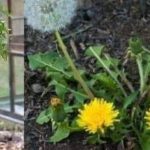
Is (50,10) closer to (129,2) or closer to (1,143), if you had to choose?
(129,2)

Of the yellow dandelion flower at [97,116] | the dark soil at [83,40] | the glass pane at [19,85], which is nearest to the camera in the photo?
the yellow dandelion flower at [97,116]

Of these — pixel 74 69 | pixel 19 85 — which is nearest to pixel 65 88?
pixel 74 69

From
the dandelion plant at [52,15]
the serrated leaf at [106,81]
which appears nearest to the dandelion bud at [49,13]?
the dandelion plant at [52,15]

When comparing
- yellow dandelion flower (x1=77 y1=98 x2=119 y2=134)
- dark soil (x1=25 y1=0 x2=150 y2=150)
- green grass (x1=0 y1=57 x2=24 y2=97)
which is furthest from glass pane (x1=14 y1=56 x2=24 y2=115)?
yellow dandelion flower (x1=77 y1=98 x2=119 y2=134)

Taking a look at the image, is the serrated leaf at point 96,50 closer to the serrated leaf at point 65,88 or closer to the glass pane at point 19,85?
the serrated leaf at point 65,88

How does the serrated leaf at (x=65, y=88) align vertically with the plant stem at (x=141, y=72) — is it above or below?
below

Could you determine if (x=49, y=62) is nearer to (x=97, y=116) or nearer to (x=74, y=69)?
(x=74, y=69)

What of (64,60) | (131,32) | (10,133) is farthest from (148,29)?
(10,133)
